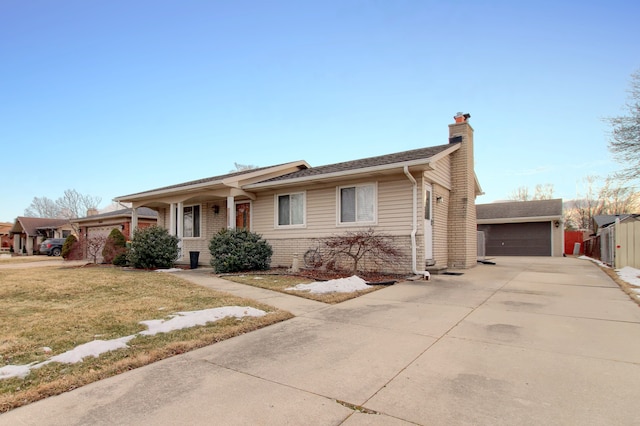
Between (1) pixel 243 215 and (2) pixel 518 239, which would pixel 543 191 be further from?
(1) pixel 243 215

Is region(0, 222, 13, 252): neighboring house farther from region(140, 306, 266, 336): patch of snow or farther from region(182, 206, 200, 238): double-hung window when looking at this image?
region(140, 306, 266, 336): patch of snow

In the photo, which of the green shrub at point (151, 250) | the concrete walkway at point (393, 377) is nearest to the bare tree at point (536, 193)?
the green shrub at point (151, 250)

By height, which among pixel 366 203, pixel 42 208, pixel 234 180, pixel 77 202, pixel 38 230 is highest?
pixel 77 202

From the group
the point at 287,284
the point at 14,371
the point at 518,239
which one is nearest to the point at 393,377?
the point at 14,371

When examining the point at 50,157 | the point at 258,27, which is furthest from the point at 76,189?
the point at 258,27

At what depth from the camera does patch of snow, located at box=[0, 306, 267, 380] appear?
→ 11.1 feet

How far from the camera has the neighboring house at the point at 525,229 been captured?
2295 cm

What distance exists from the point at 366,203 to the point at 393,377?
823 cm

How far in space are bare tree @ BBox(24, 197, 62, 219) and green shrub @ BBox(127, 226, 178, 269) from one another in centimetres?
7080

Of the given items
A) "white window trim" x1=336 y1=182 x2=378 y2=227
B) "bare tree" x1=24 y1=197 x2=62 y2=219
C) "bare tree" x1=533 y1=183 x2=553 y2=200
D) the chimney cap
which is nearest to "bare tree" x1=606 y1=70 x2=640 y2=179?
the chimney cap

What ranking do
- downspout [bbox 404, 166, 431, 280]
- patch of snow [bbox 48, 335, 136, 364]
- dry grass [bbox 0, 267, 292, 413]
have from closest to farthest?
1. dry grass [bbox 0, 267, 292, 413]
2. patch of snow [bbox 48, 335, 136, 364]
3. downspout [bbox 404, 166, 431, 280]

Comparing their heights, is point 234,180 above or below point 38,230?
above

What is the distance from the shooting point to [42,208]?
A: 70.4 metres

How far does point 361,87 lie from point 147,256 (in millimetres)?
11750
